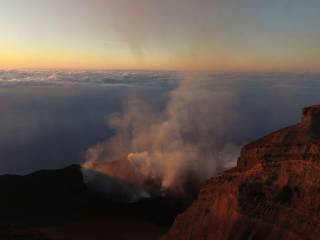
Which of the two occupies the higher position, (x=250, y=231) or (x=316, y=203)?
(x=316, y=203)

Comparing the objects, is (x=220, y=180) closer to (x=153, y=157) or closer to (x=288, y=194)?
(x=288, y=194)

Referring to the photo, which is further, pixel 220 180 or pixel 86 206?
pixel 86 206

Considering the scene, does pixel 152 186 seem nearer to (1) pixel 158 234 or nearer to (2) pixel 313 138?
(1) pixel 158 234

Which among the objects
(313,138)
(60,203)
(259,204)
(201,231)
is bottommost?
(60,203)

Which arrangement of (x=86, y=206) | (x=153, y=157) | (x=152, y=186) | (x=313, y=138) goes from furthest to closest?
(x=153, y=157) < (x=152, y=186) < (x=86, y=206) < (x=313, y=138)

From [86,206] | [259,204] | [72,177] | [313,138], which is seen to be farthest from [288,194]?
[72,177]

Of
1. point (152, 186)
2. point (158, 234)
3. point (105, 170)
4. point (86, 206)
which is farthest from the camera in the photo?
point (105, 170)
